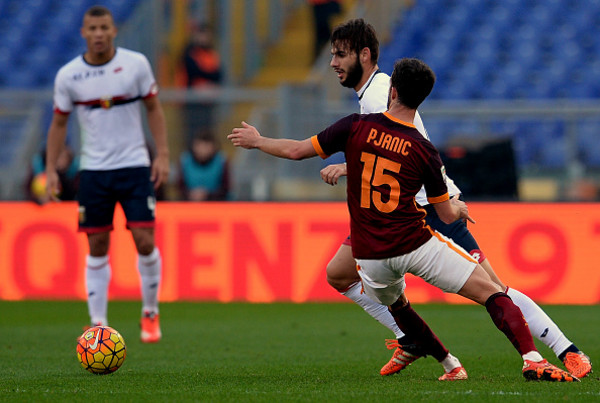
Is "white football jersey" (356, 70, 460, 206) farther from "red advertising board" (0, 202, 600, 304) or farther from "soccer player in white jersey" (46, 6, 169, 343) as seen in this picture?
"red advertising board" (0, 202, 600, 304)

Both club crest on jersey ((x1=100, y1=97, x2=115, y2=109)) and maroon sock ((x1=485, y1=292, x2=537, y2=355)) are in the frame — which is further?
club crest on jersey ((x1=100, y1=97, x2=115, y2=109))

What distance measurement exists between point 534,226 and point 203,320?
3.93 metres

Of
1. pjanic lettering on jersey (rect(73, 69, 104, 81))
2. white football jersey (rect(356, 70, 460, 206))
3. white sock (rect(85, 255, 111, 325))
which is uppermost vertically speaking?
white football jersey (rect(356, 70, 460, 206))

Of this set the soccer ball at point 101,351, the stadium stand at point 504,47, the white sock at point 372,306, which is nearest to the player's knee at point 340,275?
the white sock at point 372,306

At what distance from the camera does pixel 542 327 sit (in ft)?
20.1

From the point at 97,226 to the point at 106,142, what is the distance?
651 millimetres

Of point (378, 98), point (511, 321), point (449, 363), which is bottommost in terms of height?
point (449, 363)

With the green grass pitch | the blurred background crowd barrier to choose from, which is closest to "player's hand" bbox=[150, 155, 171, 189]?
the green grass pitch

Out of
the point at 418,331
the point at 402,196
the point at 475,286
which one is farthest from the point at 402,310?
the point at 402,196

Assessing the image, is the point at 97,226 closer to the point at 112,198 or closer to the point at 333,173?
the point at 112,198

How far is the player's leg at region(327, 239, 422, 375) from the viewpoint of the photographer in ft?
21.0

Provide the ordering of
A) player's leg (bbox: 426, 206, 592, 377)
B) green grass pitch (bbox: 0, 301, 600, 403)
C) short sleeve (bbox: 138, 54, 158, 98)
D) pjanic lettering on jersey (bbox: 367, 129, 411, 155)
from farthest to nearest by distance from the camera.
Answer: short sleeve (bbox: 138, 54, 158, 98) → player's leg (bbox: 426, 206, 592, 377) → pjanic lettering on jersey (bbox: 367, 129, 411, 155) → green grass pitch (bbox: 0, 301, 600, 403)

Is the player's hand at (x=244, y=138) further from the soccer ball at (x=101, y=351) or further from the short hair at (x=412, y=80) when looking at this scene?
the soccer ball at (x=101, y=351)

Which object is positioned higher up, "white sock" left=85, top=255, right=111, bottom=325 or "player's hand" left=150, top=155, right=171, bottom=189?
"player's hand" left=150, top=155, right=171, bottom=189
